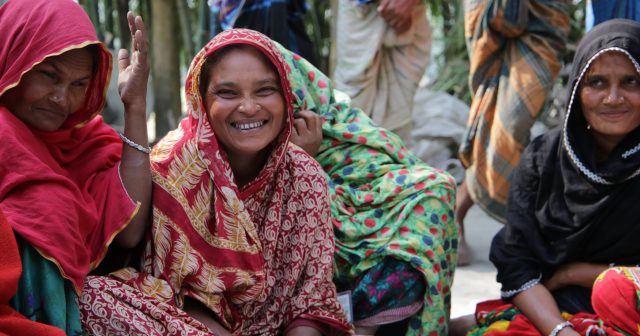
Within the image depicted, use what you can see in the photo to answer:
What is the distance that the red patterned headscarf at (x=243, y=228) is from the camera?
2.78 meters

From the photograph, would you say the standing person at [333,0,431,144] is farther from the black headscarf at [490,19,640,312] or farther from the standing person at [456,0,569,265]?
the black headscarf at [490,19,640,312]

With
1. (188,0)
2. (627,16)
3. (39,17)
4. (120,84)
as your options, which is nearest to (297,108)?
(120,84)

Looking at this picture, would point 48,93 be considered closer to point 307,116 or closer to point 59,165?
point 59,165

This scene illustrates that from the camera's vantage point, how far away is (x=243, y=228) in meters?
2.85

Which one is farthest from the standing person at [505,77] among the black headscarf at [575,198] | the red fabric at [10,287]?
the red fabric at [10,287]

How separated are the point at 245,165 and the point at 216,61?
0.36m

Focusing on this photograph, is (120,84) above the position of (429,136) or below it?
above

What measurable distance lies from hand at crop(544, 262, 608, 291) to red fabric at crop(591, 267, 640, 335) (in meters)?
0.21

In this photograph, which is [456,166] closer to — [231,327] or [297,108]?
[297,108]

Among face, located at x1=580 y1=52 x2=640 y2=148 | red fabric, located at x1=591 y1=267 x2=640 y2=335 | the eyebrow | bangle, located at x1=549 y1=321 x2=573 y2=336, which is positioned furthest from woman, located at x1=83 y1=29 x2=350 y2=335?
face, located at x1=580 y1=52 x2=640 y2=148

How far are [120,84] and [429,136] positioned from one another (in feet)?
14.9

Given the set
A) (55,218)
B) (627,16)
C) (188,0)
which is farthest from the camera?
(188,0)

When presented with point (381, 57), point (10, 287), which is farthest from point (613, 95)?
point (381, 57)

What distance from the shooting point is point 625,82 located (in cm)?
311
